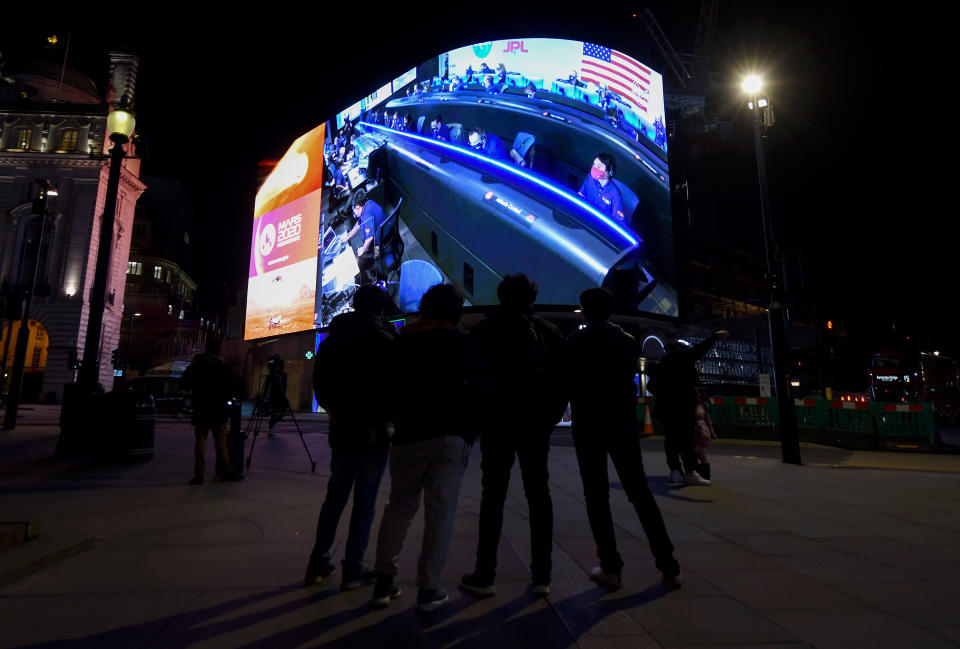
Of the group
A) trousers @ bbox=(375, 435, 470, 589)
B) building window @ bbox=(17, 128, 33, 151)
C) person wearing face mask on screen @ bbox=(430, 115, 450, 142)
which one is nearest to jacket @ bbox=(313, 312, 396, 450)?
trousers @ bbox=(375, 435, 470, 589)

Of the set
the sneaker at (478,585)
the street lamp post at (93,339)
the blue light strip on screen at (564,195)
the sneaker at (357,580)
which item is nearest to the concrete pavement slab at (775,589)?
the sneaker at (478,585)

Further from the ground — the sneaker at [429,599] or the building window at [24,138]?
the building window at [24,138]

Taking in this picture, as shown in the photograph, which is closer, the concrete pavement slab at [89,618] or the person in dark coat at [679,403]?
the concrete pavement slab at [89,618]

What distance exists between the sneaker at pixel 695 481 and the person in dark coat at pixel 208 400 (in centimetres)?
595

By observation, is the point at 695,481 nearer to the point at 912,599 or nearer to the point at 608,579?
the point at 912,599

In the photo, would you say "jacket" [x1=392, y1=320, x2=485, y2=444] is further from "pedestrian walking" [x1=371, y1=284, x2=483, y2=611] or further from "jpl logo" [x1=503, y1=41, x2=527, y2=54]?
"jpl logo" [x1=503, y1=41, x2=527, y2=54]

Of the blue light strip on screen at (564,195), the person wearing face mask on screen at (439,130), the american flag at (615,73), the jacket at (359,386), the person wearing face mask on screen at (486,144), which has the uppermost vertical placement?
the american flag at (615,73)

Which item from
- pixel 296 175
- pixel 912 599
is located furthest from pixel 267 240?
pixel 912 599

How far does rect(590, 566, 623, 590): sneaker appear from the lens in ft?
9.80

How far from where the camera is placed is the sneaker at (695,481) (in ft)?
21.6

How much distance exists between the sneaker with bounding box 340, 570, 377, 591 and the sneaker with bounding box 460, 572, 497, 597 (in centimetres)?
56

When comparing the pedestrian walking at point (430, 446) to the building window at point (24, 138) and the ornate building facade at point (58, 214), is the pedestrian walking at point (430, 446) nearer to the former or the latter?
the ornate building facade at point (58, 214)

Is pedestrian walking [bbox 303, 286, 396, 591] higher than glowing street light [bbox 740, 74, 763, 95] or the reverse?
the reverse

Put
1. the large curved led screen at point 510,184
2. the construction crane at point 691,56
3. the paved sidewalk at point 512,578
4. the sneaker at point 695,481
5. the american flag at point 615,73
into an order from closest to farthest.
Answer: the paved sidewalk at point 512,578 → the sneaker at point 695,481 → the large curved led screen at point 510,184 → the american flag at point 615,73 → the construction crane at point 691,56
